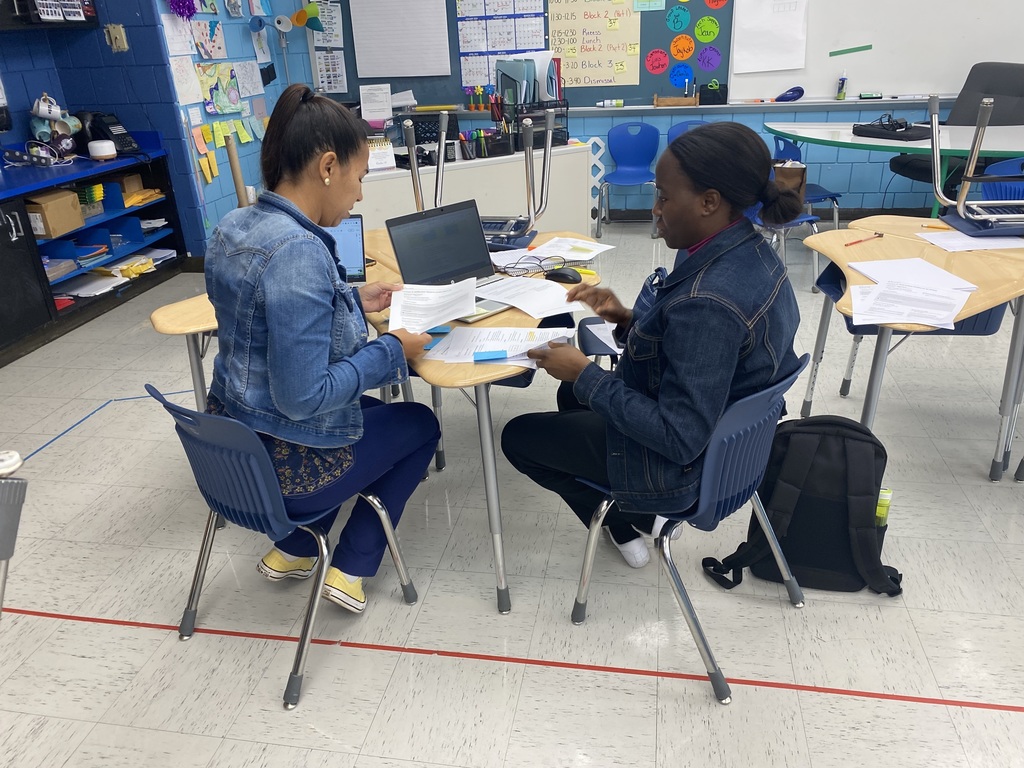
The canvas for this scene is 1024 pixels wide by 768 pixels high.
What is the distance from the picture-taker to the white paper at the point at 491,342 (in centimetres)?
173

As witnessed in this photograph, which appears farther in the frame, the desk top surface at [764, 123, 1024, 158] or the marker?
the desk top surface at [764, 123, 1024, 158]

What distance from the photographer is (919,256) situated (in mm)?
2324

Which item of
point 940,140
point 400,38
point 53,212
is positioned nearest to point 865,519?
point 940,140

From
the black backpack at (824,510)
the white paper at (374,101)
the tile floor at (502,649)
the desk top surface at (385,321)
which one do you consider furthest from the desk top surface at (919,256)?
the white paper at (374,101)

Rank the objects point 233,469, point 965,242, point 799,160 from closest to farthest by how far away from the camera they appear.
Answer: point 233,469
point 965,242
point 799,160

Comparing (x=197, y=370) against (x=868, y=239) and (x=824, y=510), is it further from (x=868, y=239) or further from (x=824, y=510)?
(x=868, y=239)

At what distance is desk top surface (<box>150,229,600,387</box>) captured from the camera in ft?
5.35

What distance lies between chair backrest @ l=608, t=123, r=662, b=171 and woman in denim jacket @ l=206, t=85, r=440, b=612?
13.7 ft

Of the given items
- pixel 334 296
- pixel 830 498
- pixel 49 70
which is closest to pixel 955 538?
pixel 830 498

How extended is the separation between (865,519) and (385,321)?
134cm

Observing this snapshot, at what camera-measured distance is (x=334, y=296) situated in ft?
Answer: 4.91

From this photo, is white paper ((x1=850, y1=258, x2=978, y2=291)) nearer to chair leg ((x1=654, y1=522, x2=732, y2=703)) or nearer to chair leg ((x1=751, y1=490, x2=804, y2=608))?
chair leg ((x1=751, y1=490, x2=804, y2=608))

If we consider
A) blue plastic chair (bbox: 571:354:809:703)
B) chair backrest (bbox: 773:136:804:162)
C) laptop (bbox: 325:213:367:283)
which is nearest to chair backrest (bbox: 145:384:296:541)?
blue plastic chair (bbox: 571:354:809:703)

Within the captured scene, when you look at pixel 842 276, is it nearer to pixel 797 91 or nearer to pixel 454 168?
pixel 454 168
